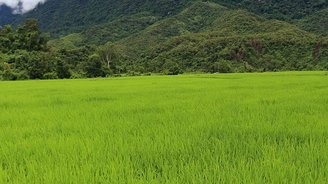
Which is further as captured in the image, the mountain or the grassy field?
the mountain

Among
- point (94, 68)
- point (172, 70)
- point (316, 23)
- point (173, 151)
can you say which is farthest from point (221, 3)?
point (173, 151)

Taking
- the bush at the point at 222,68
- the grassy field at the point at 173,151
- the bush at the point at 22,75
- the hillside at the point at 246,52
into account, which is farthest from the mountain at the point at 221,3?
the grassy field at the point at 173,151

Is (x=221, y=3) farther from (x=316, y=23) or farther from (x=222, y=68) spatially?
(x=222, y=68)

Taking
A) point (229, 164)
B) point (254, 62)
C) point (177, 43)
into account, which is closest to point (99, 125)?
point (229, 164)

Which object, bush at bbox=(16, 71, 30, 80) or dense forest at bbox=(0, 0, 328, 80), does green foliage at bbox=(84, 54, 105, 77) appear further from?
bush at bbox=(16, 71, 30, 80)

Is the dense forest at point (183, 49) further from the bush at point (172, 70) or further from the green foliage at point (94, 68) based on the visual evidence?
the bush at point (172, 70)

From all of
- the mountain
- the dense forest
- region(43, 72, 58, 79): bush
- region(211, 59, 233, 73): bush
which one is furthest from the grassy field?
the mountain

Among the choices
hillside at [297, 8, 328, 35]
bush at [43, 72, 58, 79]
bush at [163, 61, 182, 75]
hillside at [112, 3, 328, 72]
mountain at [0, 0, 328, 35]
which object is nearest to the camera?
bush at [43, 72, 58, 79]

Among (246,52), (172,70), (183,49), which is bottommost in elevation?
(172,70)

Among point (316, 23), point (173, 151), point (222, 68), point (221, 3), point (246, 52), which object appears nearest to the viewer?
point (173, 151)

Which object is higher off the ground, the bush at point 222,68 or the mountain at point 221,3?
the mountain at point 221,3

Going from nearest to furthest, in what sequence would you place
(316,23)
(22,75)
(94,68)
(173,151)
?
1. (173,151)
2. (22,75)
3. (94,68)
4. (316,23)

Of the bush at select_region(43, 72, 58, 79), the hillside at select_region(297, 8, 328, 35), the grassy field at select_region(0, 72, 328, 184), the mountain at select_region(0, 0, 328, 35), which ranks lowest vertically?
the bush at select_region(43, 72, 58, 79)

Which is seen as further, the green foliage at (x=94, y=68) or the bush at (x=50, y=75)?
the green foliage at (x=94, y=68)
